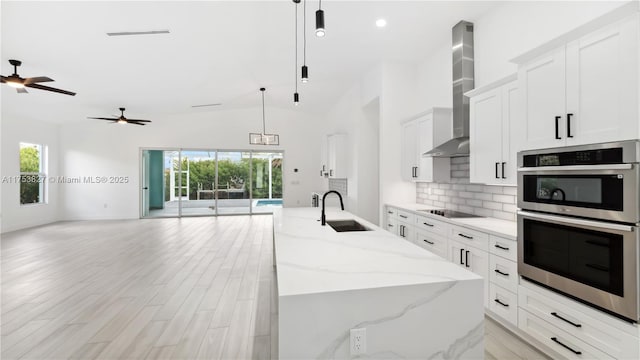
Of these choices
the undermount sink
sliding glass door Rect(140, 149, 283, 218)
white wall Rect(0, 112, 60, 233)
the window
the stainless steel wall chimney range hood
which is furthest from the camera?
sliding glass door Rect(140, 149, 283, 218)

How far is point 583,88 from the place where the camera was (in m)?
1.81

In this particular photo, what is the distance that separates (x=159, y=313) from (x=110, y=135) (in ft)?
26.1

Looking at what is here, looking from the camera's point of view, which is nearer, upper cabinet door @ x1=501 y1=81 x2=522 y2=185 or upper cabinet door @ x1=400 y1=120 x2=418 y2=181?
upper cabinet door @ x1=501 y1=81 x2=522 y2=185

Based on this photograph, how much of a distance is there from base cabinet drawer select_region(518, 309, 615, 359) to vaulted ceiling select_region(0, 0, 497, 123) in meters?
3.18

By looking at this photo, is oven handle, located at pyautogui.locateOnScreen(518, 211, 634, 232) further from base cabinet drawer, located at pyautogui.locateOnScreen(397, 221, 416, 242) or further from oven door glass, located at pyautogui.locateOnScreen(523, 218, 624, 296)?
base cabinet drawer, located at pyautogui.locateOnScreen(397, 221, 416, 242)

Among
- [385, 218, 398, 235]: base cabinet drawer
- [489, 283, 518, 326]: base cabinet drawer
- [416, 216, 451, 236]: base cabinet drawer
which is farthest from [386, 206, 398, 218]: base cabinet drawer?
[489, 283, 518, 326]: base cabinet drawer

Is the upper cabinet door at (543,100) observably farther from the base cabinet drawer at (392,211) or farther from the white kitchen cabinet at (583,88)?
the base cabinet drawer at (392,211)

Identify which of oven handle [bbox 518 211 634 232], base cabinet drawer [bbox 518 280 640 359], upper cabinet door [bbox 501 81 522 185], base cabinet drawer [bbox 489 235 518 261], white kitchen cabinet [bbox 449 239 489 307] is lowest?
base cabinet drawer [bbox 518 280 640 359]

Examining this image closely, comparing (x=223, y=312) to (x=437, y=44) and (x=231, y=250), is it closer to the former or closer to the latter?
(x=231, y=250)

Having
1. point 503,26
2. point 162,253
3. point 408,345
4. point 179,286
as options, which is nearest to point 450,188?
point 503,26

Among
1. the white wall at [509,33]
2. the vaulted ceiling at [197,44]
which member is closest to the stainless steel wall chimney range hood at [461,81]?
the white wall at [509,33]

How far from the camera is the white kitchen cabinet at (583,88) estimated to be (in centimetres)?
159

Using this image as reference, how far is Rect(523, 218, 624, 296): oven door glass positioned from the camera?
163 cm

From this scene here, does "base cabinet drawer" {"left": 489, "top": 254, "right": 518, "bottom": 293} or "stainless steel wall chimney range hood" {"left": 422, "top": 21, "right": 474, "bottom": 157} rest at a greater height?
"stainless steel wall chimney range hood" {"left": 422, "top": 21, "right": 474, "bottom": 157}
